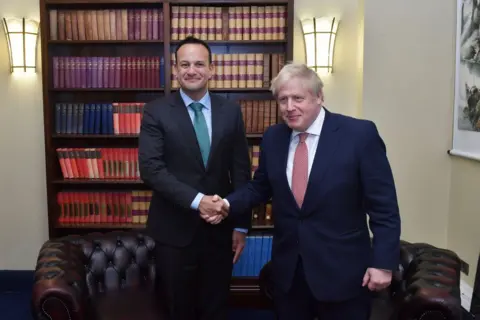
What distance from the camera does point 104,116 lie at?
3.75 meters

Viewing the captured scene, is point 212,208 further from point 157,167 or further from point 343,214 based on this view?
point 343,214

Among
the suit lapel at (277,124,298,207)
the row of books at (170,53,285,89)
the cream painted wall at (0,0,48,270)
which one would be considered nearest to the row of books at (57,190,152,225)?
the cream painted wall at (0,0,48,270)

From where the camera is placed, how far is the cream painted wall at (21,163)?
3971mm

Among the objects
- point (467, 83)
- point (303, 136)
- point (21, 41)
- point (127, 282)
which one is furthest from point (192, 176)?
point (21, 41)

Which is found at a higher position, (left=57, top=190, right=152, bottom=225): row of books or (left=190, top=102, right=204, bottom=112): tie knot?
(left=190, top=102, right=204, bottom=112): tie knot

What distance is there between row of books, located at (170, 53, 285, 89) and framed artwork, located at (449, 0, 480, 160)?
129 centimetres

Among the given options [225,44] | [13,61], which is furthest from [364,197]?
[13,61]

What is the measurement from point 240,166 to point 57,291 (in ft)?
3.31

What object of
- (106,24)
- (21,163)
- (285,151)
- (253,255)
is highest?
(106,24)

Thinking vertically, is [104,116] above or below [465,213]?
above

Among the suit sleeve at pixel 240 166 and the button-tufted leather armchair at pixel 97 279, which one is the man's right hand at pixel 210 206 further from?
the button-tufted leather armchair at pixel 97 279

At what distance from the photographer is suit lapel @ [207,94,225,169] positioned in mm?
2188

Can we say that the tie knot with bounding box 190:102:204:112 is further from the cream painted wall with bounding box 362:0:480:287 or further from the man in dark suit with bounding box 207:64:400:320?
the cream painted wall with bounding box 362:0:480:287

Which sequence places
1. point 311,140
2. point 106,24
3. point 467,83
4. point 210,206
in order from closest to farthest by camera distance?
point 311,140 → point 210,206 → point 467,83 → point 106,24
